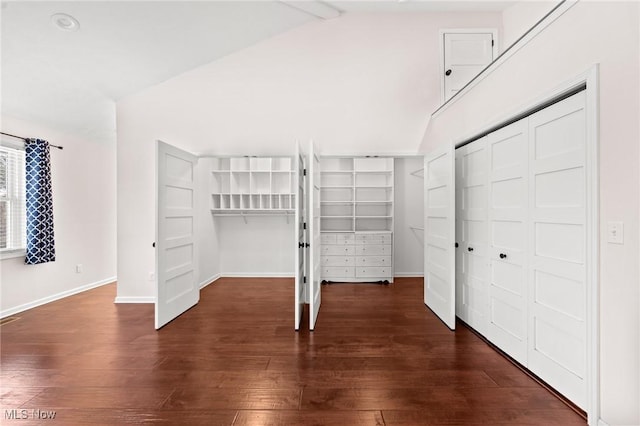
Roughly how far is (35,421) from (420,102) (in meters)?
5.23

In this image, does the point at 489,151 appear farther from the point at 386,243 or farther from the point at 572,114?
the point at 386,243

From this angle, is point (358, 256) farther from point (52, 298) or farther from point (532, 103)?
point (52, 298)

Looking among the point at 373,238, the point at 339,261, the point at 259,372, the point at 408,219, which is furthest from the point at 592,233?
the point at 408,219

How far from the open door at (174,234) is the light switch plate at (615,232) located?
12.4ft

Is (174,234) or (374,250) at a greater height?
(174,234)

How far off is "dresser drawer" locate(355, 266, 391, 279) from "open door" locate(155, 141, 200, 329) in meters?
2.76

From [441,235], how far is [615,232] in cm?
191

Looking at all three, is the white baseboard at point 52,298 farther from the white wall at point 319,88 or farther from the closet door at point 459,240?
the closet door at point 459,240

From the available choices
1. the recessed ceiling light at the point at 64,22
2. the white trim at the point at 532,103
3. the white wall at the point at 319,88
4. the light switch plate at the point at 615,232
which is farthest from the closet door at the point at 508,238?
the recessed ceiling light at the point at 64,22

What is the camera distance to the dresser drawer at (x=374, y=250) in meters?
5.43

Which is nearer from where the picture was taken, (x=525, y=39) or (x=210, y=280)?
(x=525, y=39)

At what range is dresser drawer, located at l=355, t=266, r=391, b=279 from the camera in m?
5.43

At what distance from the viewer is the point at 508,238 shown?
8.36 feet

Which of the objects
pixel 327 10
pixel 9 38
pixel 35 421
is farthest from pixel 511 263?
pixel 9 38
